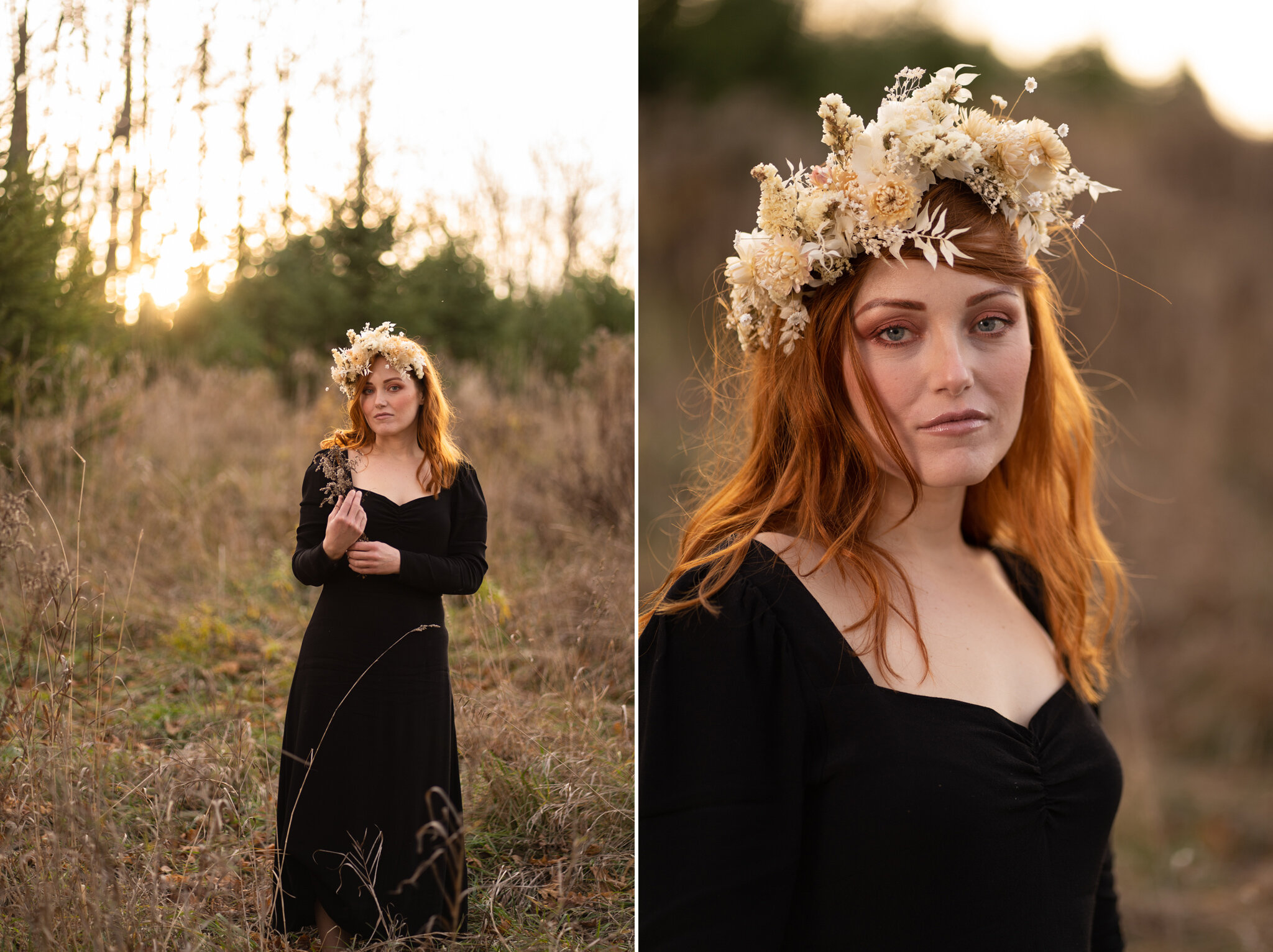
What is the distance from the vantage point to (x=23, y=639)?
1.59 metres

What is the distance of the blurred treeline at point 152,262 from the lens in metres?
1.68

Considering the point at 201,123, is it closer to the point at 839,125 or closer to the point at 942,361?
Result: the point at 839,125

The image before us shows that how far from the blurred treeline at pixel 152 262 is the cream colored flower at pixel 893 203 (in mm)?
819

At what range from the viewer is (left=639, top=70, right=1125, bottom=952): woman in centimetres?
114

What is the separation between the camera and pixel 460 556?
1.54 metres

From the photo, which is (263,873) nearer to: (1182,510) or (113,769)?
(113,769)

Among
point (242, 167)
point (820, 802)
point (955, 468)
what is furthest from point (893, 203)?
point (242, 167)

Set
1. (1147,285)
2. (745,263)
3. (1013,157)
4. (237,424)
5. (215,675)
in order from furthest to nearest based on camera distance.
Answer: (1147,285) → (237,424) → (215,675) → (745,263) → (1013,157)

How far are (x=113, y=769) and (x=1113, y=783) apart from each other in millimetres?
1655

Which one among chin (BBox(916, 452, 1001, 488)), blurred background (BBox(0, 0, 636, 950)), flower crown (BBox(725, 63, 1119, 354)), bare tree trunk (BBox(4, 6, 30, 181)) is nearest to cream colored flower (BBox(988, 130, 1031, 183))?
flower crown (BBox(725, 63, 1119, 354))

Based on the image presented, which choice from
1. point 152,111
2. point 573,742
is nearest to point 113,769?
point 573,742

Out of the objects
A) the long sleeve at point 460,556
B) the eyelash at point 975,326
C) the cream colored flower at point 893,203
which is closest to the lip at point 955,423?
the eyelash at point 975,326

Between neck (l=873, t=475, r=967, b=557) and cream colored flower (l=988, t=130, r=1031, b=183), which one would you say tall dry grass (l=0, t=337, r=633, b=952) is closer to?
neck (l=873, t=475, r=967, b=557)

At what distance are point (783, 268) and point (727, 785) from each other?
721mm
